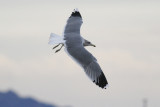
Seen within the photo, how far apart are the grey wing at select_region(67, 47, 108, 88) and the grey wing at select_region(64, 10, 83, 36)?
3.96 ft

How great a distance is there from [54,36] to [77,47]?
82 centimetres

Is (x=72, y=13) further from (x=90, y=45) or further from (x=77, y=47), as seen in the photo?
(x=77, y=47)

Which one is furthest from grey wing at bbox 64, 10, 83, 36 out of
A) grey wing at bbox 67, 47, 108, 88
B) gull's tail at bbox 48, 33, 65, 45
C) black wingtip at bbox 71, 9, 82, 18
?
grey wing at bbox 67, 47, 108, 88

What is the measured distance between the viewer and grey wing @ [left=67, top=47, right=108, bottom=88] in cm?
1491

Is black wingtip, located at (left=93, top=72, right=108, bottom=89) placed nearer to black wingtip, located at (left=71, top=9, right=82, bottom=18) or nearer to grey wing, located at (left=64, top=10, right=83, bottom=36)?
grey wing, located at (left=64, top=10, right=83, bottom=36)

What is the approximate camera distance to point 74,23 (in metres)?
16.8

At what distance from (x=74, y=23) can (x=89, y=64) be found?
207 cm

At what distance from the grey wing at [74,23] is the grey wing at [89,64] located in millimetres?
1207

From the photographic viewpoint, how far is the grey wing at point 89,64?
48.9 feet

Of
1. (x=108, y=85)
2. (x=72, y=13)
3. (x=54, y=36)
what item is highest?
(x=72, y=13)

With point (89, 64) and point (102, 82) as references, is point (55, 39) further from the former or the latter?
point (102, 82)

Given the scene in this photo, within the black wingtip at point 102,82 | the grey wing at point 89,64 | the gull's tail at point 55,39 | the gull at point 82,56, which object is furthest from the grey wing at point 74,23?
the black wingtip at point 102,82

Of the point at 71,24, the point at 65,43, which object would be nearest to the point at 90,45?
the point at 71,24

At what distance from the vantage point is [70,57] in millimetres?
14898
